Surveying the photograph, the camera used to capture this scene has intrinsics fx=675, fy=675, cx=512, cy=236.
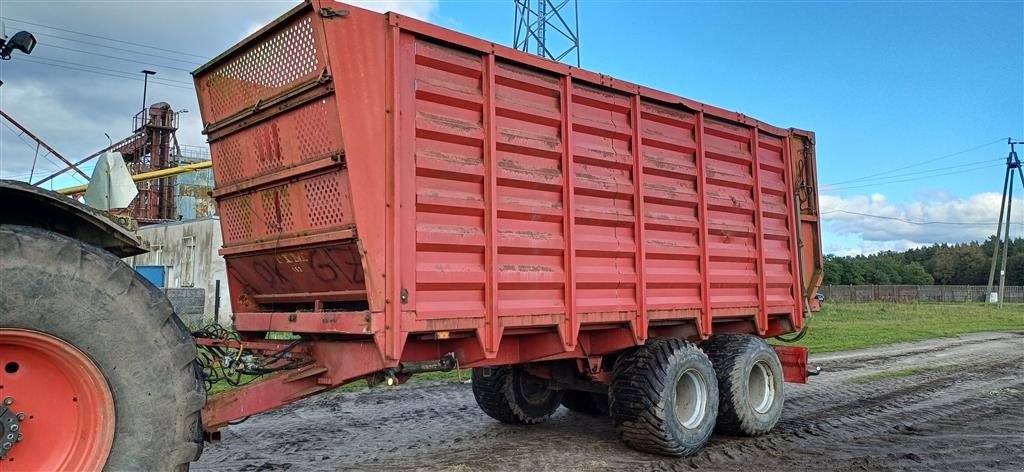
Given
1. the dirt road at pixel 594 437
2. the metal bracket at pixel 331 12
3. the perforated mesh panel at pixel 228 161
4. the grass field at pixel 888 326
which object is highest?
the metal bracket at pixel 331 12

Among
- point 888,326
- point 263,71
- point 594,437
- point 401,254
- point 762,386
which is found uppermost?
point 263,71

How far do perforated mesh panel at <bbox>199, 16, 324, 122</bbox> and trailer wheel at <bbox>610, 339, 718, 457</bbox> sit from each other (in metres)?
3.71

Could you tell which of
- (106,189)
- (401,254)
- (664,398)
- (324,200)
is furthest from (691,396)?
(106,189)

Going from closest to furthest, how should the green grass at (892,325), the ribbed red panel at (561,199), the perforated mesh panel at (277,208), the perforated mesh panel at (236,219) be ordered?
the ribbed red panel at (561,199), the perforated mesh panel at (277,208), the perforated mesh panel at (236,219), the green grass at (892,325)

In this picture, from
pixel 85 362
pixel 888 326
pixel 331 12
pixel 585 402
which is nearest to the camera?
pixel 85 362

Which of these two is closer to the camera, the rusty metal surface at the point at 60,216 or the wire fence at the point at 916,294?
the rusty metal surface at the point at 60,216

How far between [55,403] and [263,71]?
2.77 metres

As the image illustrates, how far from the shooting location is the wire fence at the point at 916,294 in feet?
153

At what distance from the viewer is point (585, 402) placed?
316 inches

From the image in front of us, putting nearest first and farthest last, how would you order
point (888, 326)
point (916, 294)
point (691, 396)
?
point (691, 396), point (888, 326), point (916, 294)

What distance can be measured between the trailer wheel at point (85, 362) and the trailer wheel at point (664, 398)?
13.0 feet

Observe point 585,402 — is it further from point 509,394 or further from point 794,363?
point 794,363

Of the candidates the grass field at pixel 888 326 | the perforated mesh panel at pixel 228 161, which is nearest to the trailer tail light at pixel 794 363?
the grass field at pixel 888 326

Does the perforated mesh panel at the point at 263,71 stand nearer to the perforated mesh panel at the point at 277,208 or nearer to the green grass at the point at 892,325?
the perforated mesh panel at the point at 277,208
